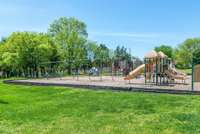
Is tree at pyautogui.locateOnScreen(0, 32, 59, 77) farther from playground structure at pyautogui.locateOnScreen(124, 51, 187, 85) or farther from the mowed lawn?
the mowed lawn

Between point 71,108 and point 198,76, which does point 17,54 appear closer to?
point 198,76

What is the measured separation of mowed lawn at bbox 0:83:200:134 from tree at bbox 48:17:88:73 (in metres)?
38.0

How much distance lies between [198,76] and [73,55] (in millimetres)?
31499

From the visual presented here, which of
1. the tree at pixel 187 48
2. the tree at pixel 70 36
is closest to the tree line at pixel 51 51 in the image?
the tree at pixel 70 36

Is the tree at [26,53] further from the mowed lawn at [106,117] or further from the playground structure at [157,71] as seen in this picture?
the mowed lawn at [106,117]

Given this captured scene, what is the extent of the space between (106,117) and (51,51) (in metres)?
32.6

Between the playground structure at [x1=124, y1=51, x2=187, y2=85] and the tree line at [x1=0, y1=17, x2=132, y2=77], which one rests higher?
the tree line at [x1=0, y1=17, x2=132, y2=77]

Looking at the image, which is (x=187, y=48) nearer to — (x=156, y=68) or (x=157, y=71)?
Result: (x=156, y=68)

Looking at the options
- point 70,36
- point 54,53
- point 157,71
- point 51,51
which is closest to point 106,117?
point 157,71

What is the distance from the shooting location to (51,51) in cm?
3984

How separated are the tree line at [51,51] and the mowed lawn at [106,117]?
1628 cm

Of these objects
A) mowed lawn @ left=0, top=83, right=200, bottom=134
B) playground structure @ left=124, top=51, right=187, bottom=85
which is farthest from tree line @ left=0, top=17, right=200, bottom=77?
mowed lawn @ left=0, top=83, right=200, bottom=134

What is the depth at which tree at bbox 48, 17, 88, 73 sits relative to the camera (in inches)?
1912

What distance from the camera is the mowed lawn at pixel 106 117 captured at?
6645 mm
